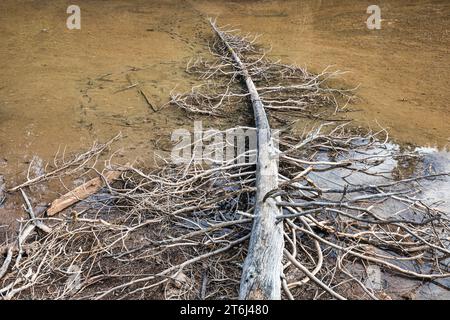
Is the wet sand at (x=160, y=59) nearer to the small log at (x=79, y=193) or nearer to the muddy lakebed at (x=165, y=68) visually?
the muddy lakebed at (x=165, y=68)

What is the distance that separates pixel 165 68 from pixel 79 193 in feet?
11.6

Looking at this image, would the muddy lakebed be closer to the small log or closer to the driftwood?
the driftwood

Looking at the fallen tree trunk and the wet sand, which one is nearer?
the fallen tree trunk

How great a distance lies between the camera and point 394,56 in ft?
24.6

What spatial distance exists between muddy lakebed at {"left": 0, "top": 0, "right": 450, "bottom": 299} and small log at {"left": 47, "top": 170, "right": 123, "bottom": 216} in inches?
8.5

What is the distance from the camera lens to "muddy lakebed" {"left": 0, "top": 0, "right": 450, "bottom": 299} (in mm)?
4918

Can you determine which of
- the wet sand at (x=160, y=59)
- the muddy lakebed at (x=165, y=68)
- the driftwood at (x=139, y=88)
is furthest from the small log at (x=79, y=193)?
the driftwood at (x=139, y=88)

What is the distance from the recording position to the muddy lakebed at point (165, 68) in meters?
4.92

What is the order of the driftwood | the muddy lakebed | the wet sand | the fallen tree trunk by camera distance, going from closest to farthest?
1. the fallen tree trunk
2. the muddy lakebed
3. the wet sand
4. the driftwood

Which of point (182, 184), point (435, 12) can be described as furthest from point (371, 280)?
point (435, 12)

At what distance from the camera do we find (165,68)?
7207 millimetres

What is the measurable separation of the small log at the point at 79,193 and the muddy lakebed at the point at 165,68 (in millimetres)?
216

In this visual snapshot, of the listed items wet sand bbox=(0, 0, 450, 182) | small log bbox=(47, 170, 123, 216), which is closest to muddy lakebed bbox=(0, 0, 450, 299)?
wet sand bbox=(0, 0, 450, 182)
